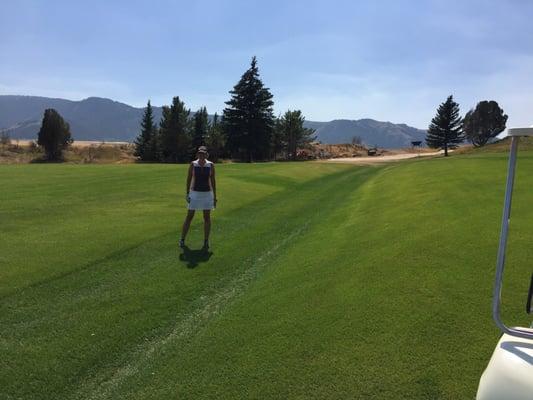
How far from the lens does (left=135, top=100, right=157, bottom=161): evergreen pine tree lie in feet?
223

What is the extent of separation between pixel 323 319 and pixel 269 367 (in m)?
1.48

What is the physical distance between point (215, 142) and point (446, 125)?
35621 mm

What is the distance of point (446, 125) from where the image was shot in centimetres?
7450

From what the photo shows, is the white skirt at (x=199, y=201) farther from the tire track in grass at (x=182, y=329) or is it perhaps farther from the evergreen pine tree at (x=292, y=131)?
the evergreen pine tree at (x=292, y=131)

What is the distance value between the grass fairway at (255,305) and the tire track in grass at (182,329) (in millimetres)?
21

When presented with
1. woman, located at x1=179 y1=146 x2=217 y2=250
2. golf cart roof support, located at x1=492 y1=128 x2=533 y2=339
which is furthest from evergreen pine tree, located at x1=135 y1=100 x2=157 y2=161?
golf cart roof support, located at x1=492 y1=128 x2=533 y2=339

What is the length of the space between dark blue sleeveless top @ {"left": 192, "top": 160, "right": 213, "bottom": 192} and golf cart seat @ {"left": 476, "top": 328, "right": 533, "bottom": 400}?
837cm

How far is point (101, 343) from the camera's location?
6133 mm

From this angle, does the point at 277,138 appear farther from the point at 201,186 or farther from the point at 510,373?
the point at 510,373

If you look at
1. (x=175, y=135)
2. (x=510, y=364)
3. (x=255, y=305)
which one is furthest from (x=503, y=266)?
(x=175, y=135)

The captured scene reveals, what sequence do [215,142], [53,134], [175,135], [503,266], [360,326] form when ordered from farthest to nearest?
[215,142] → [53,134] → [175,135] → [360,326] → [503,266]

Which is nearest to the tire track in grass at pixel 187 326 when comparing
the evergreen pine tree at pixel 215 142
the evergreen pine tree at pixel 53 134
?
the evergreen pine tree at pixel 215 142

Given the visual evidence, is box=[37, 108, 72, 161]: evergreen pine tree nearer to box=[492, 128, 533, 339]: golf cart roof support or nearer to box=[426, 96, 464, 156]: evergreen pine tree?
box=[426, 96, 464, 156]: evergreen pine tree

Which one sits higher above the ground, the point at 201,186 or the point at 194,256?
the point at 201,186
